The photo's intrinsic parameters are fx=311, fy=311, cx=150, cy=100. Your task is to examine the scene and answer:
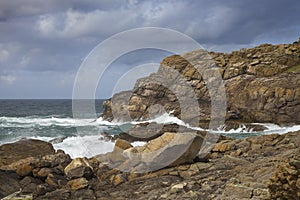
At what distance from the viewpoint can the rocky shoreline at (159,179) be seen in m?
8.68

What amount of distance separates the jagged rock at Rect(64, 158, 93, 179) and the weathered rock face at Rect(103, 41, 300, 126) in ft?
141

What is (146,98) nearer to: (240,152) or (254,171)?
(240,152)

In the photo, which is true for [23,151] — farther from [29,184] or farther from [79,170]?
[79,170]

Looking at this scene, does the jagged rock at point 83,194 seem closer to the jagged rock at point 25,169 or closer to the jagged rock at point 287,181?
the jagged rock at point 25,169

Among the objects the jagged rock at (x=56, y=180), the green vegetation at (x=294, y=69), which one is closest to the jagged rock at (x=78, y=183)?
the jagged rock at (x=56, y=180)

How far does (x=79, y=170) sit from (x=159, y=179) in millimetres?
4103

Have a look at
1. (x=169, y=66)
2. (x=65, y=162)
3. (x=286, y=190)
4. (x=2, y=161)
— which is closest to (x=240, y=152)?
(x=65, y=162)

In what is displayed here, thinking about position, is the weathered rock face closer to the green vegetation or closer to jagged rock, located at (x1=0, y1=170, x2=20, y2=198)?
the green vegetation

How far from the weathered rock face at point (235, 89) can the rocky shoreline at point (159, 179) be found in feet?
118

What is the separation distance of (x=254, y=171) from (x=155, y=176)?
4.18 metres

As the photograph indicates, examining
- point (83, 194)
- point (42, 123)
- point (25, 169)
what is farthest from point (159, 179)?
point (42, 123)

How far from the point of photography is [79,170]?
47.8 feet

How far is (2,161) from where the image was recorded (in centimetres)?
2012

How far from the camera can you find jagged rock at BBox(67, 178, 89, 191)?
13164 millimetres
